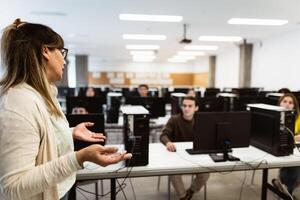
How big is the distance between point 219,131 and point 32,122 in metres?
1.56

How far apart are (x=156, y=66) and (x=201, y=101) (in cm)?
1318

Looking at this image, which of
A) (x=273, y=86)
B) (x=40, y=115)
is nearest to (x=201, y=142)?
(x=40, y=115)

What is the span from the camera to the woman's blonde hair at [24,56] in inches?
34.5

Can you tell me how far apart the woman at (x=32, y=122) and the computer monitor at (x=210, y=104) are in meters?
3.15

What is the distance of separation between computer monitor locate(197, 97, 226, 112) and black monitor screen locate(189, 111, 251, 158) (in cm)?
181

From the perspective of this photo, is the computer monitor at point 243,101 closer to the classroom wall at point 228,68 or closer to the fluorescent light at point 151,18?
the fluorescent light at point 151,18

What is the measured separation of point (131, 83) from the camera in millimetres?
16453

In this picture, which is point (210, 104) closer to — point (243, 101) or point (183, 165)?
point (243, 101)

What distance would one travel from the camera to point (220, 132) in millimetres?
2023

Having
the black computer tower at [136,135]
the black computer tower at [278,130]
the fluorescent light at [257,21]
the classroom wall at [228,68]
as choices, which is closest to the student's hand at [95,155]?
the black computer tower at [136,135]

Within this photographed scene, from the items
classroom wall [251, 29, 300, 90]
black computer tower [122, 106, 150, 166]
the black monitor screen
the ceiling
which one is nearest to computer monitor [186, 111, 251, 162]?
the black monitor screen

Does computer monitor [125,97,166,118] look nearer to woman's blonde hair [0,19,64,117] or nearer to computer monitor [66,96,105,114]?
computer monitor [66,96,105,114]

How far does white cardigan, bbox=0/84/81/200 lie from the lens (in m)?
0.78

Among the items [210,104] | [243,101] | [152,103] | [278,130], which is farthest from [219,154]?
[243,101]
